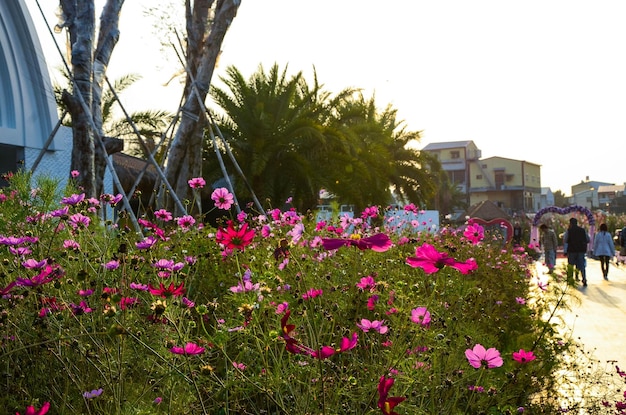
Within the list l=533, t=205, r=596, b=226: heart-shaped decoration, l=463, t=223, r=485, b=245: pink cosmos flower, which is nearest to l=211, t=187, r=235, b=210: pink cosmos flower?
l=463, t=223, r=485, b=245: pink cosmos flower

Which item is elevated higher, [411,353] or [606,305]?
[411,353]

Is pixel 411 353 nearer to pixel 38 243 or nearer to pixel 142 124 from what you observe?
pixel 38 243

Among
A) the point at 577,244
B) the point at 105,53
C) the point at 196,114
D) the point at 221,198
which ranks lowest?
the point at 577,244

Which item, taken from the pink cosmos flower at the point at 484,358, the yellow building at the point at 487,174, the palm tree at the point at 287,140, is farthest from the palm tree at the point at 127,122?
the yellow building at the point at 487,174

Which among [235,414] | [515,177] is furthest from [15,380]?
[515,177]

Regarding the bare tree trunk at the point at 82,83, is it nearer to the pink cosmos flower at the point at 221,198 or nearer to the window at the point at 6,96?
the pink cosmos flower at the point at 221,198

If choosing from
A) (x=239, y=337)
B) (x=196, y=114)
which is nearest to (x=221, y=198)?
(x=239, y=337)

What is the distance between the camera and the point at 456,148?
232 ft

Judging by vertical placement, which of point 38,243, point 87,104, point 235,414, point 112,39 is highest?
point 112,39

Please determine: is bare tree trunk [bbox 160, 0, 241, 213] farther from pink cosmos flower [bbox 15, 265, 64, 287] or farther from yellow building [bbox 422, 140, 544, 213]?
yellow building [bbox 422, 140, 544, 213]

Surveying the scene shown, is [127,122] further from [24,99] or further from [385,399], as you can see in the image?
[385,399]

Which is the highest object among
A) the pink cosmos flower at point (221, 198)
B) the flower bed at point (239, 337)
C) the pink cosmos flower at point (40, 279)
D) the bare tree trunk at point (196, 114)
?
the bare tree trunk at point (196, 114)

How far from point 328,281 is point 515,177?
7349cm

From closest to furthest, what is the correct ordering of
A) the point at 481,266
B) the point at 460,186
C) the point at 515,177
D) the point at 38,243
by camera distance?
the point at 38,243
the point at 481,266
the point at 460,186
the point at 515,177
